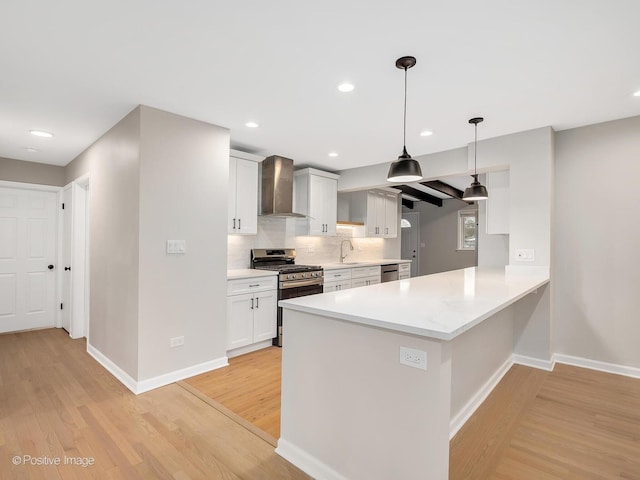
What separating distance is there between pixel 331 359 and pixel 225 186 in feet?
7.37

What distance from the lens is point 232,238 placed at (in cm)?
435

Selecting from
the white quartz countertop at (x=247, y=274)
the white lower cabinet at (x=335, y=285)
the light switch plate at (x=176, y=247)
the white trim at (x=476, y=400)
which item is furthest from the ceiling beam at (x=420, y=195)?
the light switch plate at (x=176, y=247)

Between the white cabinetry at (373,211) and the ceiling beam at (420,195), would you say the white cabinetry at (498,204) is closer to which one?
the white cabinetry at (373,211)

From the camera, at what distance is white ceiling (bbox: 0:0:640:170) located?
5.56 feet

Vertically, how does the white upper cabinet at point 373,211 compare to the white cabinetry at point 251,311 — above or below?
above

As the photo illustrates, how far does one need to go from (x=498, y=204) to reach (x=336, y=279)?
7.68ft

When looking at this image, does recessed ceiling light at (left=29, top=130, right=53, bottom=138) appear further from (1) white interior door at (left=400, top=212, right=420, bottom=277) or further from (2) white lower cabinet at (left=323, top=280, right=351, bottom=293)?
(1) white interior door at (left=400, top=212, right=420, bottom=277)

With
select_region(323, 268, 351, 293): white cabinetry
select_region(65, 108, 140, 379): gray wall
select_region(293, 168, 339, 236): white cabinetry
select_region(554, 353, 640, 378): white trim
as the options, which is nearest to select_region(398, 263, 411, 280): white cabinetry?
select_region(323, 268, 351, 293): white cabinetry

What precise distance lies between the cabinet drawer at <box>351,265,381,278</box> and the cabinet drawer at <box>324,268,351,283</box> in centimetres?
12

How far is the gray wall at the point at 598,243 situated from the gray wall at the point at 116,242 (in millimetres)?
4199

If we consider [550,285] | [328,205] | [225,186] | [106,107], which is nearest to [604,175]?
[550,285]

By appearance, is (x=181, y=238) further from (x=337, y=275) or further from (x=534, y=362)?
(x=534, y=362)

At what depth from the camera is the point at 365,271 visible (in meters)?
5.43

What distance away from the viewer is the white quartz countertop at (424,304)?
4.88 feet
